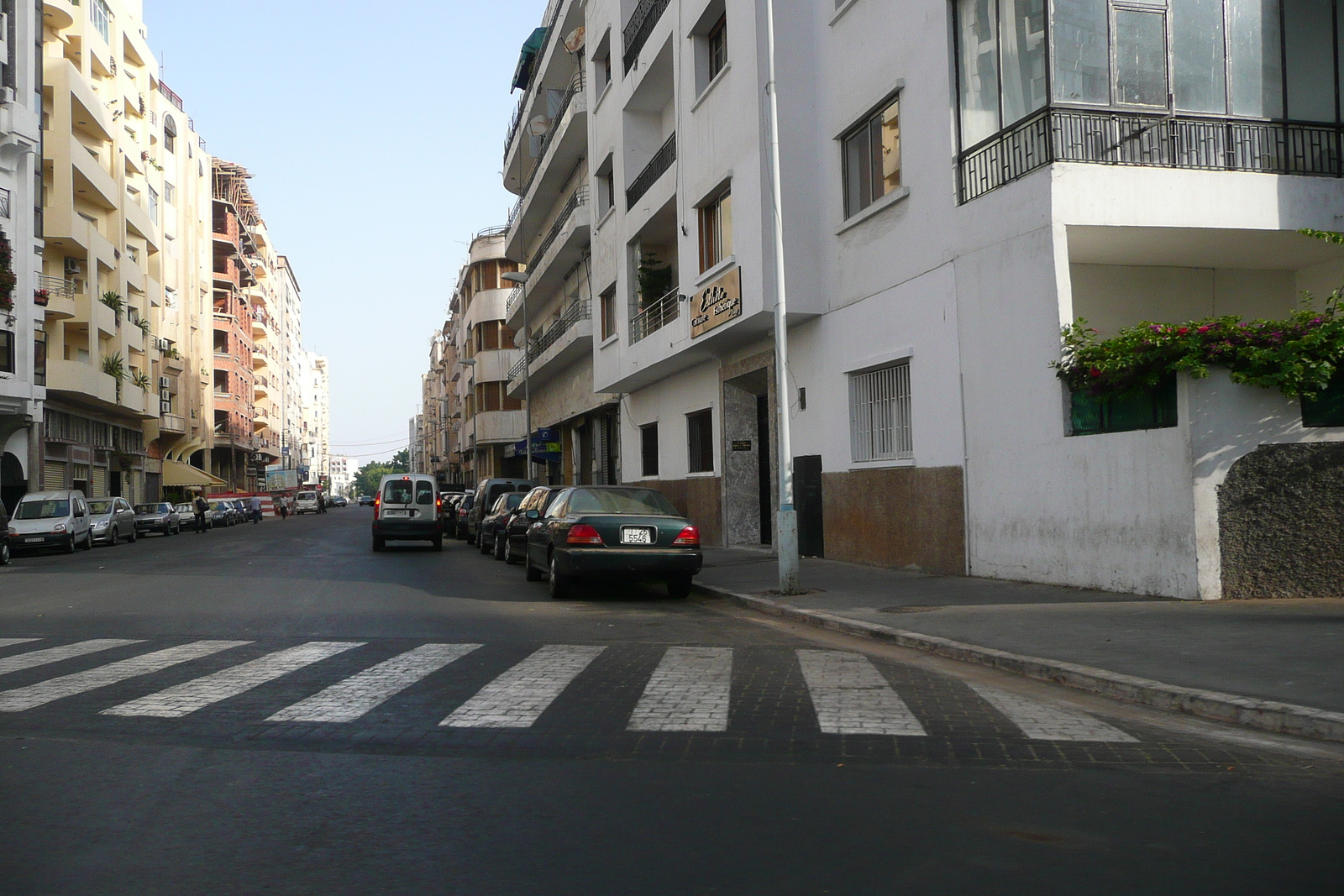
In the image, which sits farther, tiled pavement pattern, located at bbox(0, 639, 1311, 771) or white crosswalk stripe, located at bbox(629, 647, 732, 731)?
white crosswalk stripe, located at bbox(629, 647, 732, 731)

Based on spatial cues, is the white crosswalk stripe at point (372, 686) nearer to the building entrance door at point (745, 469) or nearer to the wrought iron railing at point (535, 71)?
the building entrance door at point (745, 469)

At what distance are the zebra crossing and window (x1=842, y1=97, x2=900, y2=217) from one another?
9433 mm

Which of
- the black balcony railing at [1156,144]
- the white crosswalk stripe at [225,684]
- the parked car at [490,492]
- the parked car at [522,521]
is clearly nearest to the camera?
the white crosswalk stripe at [225,684]

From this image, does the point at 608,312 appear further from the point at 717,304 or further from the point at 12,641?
the point at 12,641

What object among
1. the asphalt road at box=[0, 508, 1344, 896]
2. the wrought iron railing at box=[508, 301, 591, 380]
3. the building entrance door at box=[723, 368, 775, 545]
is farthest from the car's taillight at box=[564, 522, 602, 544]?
the wrought iron railing at box=[508, 301, 591, 380]

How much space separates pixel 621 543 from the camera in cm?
1420

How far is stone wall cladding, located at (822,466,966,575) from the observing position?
49.7ft

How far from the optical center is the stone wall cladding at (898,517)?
49.7ft

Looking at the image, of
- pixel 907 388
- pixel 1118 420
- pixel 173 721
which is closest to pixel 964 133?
pixel 907 388

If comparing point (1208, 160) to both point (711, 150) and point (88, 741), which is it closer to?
point (711, 150)

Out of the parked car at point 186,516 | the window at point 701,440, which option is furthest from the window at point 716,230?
the parked car at point 186,516

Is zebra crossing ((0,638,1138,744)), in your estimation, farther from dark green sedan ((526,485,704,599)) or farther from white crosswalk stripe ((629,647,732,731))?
dark green sedan ((526,485,704,599))

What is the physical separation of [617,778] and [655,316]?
72.8 feet

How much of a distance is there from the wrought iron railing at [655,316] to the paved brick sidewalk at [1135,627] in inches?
449
